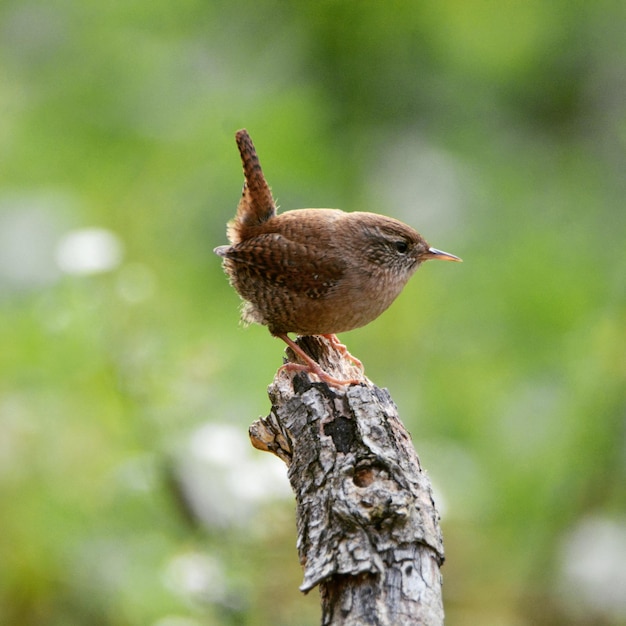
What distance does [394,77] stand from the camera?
22.1 ft

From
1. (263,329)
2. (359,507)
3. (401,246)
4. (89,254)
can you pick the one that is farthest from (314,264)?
(263,329)

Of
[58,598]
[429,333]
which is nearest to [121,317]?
[58,598]

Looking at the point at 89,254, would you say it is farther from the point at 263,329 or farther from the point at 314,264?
the point at 263,329

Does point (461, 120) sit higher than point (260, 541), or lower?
higher

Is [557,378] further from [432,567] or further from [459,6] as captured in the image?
[432,567]

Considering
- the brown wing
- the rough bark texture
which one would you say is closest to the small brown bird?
the brown wing

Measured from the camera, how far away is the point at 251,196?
3787 millimetres

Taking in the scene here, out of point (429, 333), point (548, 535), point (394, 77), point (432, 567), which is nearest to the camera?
point (432, 567)

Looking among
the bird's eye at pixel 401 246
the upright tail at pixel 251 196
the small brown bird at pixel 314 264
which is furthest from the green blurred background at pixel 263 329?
the bird's eye at pixel 401 246

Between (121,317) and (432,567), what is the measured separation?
1979 mm

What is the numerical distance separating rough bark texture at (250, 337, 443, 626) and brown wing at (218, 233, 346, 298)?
818 millimetres

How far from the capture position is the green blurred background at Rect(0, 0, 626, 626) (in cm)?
371

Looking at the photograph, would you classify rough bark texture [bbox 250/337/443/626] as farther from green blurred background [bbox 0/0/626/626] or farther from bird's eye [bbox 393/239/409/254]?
bird's eye [bbox 393/239/409/254]

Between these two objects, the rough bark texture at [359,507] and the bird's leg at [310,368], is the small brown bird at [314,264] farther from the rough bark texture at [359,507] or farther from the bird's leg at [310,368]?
the rough bark texture at [359,507]
